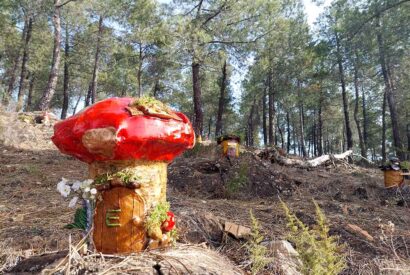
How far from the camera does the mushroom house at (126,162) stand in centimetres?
172

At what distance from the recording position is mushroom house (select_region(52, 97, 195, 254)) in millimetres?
1722

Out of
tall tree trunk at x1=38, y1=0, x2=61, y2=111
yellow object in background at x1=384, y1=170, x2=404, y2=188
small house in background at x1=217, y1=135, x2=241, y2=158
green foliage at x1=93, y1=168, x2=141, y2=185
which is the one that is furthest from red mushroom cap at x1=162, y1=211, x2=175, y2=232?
tall tree trunk at x1=38, y1=0, x2=61, y2=111

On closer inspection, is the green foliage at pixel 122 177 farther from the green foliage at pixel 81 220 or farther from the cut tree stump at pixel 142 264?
the cut tree stump at pixel 142 264

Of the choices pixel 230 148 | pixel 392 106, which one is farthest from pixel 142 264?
pixel 392 106

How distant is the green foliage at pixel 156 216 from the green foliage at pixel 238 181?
302 cm

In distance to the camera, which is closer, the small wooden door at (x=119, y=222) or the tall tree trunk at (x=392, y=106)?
the small wooden door at (x=119, y=222)

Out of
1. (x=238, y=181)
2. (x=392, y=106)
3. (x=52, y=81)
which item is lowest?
(x=238, y=181)

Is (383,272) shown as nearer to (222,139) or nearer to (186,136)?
(186,136)

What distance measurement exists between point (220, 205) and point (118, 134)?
2.61m

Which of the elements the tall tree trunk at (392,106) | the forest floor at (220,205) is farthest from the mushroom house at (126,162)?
the tall tree trunk at (392,106)

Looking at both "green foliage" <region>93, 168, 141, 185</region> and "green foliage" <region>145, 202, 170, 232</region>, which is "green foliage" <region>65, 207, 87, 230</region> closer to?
"green foliage" <region>93, 168, 141, 185</region>

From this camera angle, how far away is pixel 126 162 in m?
1.79

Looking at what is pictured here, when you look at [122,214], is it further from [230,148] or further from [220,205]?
[230,148]

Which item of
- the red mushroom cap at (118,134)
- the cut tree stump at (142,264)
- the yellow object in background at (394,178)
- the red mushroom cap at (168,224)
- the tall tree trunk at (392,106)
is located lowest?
the cut tree stump at (142,264)
